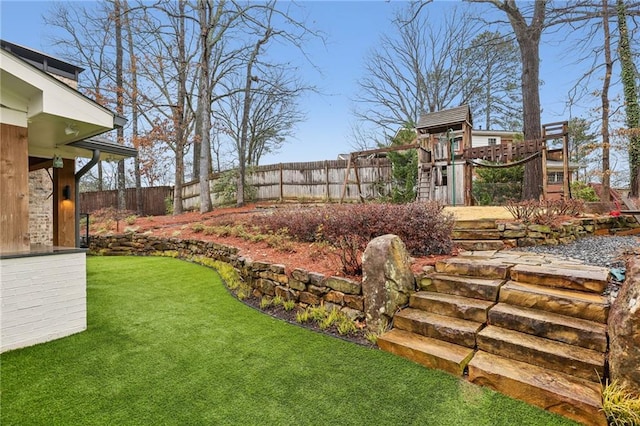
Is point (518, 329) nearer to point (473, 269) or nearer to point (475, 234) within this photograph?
point (473, 269)

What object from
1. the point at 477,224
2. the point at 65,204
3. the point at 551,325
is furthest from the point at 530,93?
the point at 65,204

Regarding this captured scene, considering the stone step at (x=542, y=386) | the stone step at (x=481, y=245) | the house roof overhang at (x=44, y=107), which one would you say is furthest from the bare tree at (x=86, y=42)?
the stone step at (x=542, y=386)

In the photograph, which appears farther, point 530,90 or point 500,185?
point 500,185

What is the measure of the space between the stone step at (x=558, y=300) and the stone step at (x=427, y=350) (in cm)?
71

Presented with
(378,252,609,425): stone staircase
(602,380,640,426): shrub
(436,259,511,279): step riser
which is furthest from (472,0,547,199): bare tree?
(602,380,640,426): shrub

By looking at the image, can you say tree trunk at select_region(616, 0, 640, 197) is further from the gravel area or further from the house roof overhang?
the house roof overhang

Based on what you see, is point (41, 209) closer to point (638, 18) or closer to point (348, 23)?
point (348, 23)

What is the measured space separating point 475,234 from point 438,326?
2.58 metres

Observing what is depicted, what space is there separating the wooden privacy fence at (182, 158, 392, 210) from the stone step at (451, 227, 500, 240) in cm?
673

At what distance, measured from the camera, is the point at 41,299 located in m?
3.37

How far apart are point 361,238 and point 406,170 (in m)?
7.27

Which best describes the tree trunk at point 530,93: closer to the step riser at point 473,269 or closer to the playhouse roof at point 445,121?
the playhouse roof at point 445,121

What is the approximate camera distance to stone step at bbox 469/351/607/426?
6.73ft

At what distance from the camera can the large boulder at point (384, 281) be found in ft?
11.0
